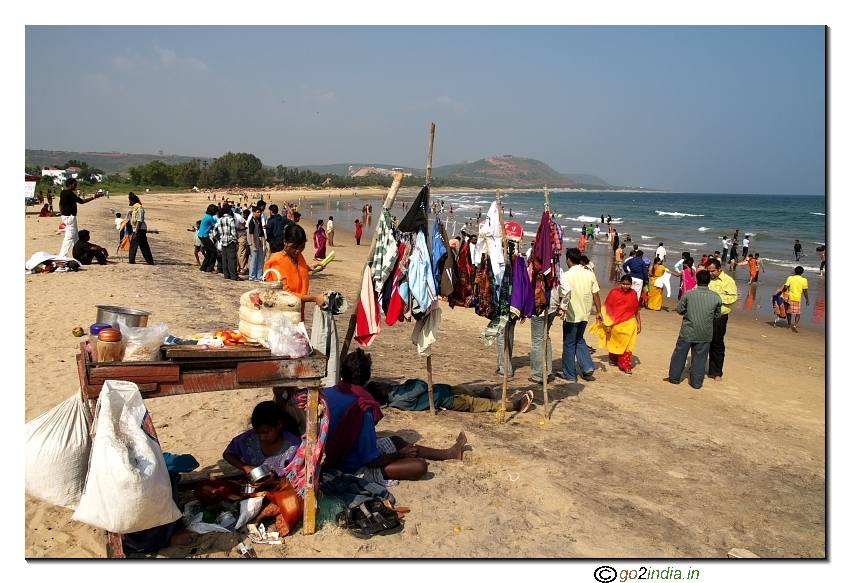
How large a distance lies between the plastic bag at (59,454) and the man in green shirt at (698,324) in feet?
24.8

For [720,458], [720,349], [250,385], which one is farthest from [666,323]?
[250,385]

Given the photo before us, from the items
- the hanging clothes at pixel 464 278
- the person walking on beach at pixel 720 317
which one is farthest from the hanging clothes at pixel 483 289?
the person walking on beach at pixel 720 317

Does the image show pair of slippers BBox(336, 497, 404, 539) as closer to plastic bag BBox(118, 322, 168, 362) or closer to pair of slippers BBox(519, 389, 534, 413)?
plastic bag BBox(118, 322, 168, 362)

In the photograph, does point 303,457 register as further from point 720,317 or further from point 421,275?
point 720,317

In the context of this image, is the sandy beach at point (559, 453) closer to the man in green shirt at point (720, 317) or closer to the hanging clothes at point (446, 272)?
the man in green shirt at point (720, 317)

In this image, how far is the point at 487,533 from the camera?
4.63m

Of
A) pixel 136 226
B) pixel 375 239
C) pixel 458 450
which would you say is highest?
pixel 136 226

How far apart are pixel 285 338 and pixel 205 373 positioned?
21.1 inches

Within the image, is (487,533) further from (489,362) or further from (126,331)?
(489,362)

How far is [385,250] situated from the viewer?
20.1ft

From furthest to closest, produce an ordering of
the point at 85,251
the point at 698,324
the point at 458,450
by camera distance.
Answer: the point at 85,251, the point at 698,324, the point at 458,450

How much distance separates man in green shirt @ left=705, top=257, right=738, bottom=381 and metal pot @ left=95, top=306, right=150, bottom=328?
7887 millimetres

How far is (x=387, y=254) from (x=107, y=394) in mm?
3005

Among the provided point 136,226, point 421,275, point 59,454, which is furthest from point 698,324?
point 136,226
